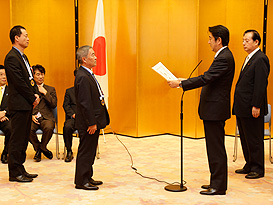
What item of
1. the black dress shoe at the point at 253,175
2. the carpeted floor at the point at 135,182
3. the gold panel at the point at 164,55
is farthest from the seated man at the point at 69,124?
the black dress shoe at the point at 253,175

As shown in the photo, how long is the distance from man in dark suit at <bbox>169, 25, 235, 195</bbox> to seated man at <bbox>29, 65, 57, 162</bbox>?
235 cm

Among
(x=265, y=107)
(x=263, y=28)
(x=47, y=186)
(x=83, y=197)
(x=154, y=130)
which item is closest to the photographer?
(x=83, y=197)

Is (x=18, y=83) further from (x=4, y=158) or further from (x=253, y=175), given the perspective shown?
(x=253, y=175)

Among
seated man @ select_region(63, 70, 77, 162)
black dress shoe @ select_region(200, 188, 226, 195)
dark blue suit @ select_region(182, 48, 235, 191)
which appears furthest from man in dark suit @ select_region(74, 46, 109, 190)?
seated man @ select_region(63, 70, 77, 162)

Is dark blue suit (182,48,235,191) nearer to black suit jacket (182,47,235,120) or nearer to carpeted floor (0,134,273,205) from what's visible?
black suit jacket (182,47,235,120)

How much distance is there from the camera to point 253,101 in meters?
4.55

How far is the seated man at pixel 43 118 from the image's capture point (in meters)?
5.51

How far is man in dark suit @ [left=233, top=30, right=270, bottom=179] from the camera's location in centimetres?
456

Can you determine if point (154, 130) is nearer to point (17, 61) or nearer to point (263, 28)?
point (263, 28)

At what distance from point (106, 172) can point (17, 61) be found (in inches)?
68.1

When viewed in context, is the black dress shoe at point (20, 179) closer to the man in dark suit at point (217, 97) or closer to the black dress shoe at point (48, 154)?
the black dress shoe at point (48, 154)

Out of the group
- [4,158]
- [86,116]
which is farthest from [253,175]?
[4,158]

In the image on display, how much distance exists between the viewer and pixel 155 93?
739 centimetres

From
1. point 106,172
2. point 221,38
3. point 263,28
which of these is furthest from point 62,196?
point 263,28
